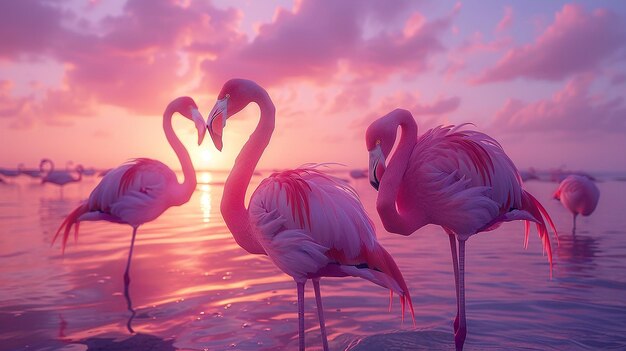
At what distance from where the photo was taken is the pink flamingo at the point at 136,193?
5.85 metres

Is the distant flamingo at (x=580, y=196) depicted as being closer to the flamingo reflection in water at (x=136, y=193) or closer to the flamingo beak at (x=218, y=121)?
the flamingo reflection in water at (x=136, y=193)

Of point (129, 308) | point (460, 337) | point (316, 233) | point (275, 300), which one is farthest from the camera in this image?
point (275, 300)

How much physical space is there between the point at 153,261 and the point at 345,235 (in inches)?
180

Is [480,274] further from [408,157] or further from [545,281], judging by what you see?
[408,157]

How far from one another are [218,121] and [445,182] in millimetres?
1684

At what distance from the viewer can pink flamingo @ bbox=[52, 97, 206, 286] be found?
19.2 ft

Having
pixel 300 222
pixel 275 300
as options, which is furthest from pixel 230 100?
pixel 275 300

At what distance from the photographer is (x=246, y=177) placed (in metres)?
3.30

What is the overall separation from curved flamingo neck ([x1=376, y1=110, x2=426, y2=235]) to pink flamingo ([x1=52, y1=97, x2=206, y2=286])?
3.11m

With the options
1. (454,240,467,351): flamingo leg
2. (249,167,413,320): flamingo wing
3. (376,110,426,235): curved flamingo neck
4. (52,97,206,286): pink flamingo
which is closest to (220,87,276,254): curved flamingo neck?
(249,167,413,320): flamingo wing

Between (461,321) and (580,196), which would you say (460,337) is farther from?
(580,196)

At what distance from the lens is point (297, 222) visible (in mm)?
3014

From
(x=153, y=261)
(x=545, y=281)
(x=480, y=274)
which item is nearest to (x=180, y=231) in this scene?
(x=153, y=261)

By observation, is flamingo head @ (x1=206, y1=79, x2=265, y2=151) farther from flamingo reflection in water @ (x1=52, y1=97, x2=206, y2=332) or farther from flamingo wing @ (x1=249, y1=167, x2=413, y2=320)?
flamingo reflection in water @ (x1=52, y1=97, x2=206, y2=332)
